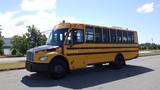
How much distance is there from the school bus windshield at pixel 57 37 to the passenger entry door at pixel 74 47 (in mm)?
271

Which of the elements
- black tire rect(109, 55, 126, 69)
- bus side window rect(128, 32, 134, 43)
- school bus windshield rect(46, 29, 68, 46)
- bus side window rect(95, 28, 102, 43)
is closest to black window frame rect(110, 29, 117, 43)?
black tire rect(109, 55, 126, 69)

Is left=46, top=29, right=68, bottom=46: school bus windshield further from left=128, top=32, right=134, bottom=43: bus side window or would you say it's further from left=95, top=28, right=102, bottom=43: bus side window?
left=128, top=32, right=134, bottom=43: bus side window

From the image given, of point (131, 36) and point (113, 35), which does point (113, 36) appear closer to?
point (113, 35)

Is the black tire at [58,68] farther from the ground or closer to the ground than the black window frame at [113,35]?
closer to the ground

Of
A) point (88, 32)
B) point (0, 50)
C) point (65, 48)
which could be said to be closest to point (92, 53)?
point (88, 32)

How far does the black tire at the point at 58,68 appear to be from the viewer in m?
12.7

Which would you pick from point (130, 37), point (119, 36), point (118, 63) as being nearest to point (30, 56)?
point (118, 63)

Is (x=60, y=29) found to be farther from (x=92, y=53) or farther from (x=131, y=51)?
(x=131, y=51)

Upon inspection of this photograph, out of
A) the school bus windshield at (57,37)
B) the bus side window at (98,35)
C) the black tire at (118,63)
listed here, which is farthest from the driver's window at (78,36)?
the black tire at (118,63)

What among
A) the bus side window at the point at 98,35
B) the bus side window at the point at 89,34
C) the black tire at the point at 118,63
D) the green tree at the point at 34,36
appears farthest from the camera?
the green tree at the point at 34,36

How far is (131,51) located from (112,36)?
293 centimetres

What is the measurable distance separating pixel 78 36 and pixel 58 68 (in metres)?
2.14

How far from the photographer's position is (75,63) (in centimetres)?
1390

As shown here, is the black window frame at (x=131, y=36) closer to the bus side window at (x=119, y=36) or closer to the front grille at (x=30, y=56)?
the bus side window at (x=119, y=36)
